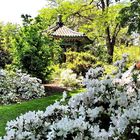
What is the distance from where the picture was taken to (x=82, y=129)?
2.37 metres

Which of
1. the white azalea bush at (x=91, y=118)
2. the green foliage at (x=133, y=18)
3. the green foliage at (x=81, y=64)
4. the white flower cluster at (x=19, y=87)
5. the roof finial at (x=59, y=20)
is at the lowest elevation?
the white flower cluster at (x=19, y=87)

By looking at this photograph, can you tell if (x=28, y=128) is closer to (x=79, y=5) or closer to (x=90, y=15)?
(x=79, y=5)

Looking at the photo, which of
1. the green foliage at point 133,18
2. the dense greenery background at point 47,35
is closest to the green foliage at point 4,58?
the dense greenery background at point 47,35

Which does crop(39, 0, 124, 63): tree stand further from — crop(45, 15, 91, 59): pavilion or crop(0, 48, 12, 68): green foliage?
crop(0, 48, 12, 68): green foliage

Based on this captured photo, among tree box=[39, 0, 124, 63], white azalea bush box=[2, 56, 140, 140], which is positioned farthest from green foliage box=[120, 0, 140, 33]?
tree box=[39, 0, 124, 63]

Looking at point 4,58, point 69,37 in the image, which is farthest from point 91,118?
point 69,37

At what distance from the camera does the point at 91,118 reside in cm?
287

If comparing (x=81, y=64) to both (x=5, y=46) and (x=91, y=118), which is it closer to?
(x=5, y=46)

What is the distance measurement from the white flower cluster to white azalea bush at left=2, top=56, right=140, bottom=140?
907cm

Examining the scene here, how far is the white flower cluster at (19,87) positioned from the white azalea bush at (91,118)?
9.07 metres

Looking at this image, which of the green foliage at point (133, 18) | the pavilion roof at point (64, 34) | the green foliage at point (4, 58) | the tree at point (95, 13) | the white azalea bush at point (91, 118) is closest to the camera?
the white azalea bush at point (91, 118)

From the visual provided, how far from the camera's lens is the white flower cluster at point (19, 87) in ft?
40.8

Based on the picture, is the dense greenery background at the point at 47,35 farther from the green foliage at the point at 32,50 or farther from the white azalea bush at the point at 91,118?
the white azalea bush at the point at 91,118

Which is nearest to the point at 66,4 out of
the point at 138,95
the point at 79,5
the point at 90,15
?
the point at 79,5
